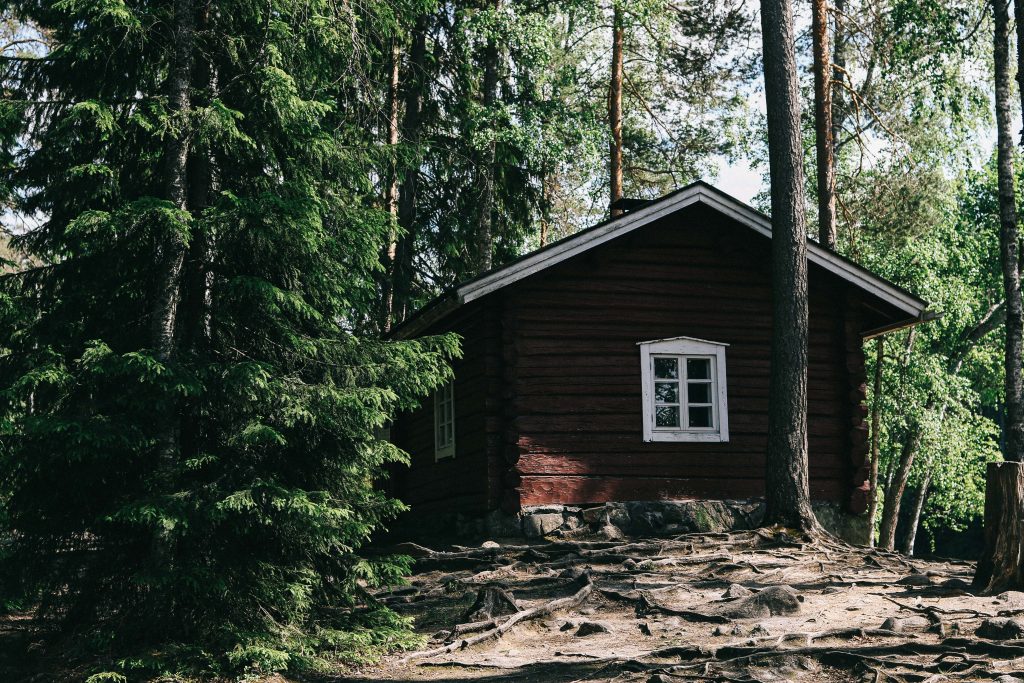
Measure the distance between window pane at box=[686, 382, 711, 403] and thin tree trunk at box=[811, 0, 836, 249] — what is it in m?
7.67

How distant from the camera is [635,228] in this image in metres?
15.7

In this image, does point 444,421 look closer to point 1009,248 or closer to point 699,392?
point 699,392

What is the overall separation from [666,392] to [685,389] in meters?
0.96

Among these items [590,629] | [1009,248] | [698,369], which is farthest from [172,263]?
[1009,248]

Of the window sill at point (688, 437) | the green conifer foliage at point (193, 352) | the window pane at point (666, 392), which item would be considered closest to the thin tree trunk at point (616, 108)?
the window pane at point (666, 392)

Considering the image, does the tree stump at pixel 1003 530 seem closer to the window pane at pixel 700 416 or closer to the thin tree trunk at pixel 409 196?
the window pane at pixel 700 416

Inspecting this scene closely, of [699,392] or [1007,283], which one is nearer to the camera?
[1007,283]

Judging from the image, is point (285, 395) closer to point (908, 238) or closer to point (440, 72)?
point (440, 72)

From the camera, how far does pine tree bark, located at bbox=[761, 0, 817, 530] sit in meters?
14.4

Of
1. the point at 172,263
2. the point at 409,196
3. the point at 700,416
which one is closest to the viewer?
the point at 172,263

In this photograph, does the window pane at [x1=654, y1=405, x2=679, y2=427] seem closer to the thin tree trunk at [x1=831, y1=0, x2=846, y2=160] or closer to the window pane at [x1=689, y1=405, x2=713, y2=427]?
the window pane at [x1=689, y1=405, x2=713, y2=427]

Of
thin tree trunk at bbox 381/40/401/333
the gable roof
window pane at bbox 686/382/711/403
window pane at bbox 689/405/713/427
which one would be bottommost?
window pane at bbox 689/405/713/427

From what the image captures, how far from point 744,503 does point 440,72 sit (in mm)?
13074

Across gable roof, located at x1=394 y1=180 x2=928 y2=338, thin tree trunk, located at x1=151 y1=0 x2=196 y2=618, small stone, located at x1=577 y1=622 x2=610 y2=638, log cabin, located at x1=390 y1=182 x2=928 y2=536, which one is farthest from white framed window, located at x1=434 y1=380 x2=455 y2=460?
thin tree trunk, located at x1=151 y1=0 x2=196 y2=618
